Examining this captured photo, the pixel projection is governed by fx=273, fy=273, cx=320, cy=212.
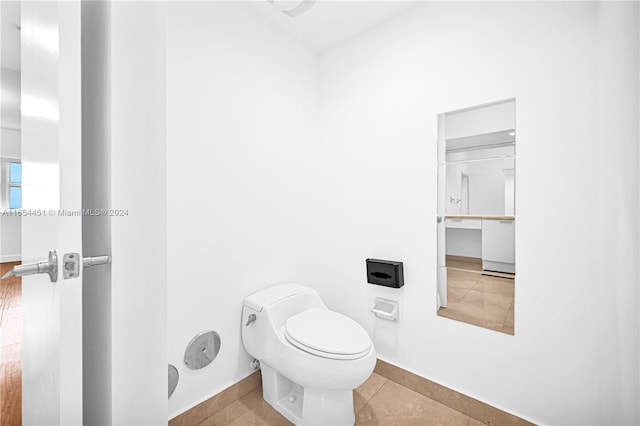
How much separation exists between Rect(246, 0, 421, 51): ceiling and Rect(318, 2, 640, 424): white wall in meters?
0.07

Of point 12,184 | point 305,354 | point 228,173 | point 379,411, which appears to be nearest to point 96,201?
point 12,184

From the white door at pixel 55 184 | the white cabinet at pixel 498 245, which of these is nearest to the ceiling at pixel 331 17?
the white door at pixel 55 184

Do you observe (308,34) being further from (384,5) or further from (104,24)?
(104,24)

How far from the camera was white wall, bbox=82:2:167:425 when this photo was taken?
0.59 meters

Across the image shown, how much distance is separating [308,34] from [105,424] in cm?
204

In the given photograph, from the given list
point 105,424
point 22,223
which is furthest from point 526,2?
point 105,424

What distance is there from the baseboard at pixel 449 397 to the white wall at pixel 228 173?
777 millimetres

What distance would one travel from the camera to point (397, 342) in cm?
161

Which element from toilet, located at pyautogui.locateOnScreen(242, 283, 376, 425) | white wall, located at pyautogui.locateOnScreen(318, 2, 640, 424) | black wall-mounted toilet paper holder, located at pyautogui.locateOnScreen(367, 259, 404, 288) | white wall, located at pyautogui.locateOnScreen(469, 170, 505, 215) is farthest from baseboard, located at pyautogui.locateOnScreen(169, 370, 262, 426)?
white wall, located at pyautogui.locateOnScreen(469, 170, 505, 215)

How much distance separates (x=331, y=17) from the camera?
63.6 inches

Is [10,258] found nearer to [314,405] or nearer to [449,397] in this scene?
[314,405]

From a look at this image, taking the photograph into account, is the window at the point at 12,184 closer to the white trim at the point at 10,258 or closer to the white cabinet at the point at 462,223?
the white trim at the point at 10,258

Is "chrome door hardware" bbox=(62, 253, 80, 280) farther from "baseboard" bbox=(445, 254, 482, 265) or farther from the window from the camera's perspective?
"baseboard" bbox=(445, 254, 482, 265)

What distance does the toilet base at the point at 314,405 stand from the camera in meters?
1.21
